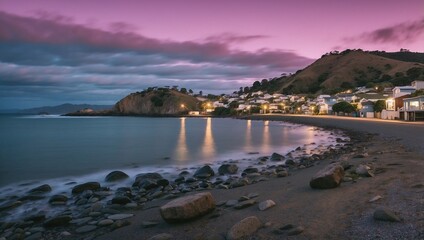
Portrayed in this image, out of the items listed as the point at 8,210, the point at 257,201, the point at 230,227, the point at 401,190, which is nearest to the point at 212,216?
the point at 230,227

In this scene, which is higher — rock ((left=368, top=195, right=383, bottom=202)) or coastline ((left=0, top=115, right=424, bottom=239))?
rock ((left=368, top=195, right=383, bottom=202))

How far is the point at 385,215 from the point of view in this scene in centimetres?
588

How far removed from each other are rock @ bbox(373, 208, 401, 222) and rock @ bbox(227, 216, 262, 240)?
213 cm

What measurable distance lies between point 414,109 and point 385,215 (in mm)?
54463

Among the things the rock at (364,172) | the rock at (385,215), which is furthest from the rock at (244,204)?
the rock at (364,172)

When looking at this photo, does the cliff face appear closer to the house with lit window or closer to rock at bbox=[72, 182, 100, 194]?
the house with lit window

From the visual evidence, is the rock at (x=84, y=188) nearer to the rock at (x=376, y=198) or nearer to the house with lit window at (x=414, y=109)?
the rock at (x=376, y=198)

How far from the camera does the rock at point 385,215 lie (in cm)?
579

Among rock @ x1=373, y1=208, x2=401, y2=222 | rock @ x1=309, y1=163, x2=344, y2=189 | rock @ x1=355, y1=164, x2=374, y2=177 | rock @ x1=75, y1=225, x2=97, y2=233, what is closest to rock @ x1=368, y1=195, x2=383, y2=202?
rock @ x1=373, y1=208, x2=401, y2=222

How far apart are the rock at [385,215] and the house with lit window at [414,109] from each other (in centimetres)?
5323

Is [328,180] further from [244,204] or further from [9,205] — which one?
[9,205]

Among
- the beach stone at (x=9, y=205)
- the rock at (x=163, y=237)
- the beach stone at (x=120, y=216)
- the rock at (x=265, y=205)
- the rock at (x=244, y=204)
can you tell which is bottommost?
the beach stone at (x=9, y=205)

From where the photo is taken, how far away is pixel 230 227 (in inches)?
263

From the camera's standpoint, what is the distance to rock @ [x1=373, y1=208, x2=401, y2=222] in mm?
5793
